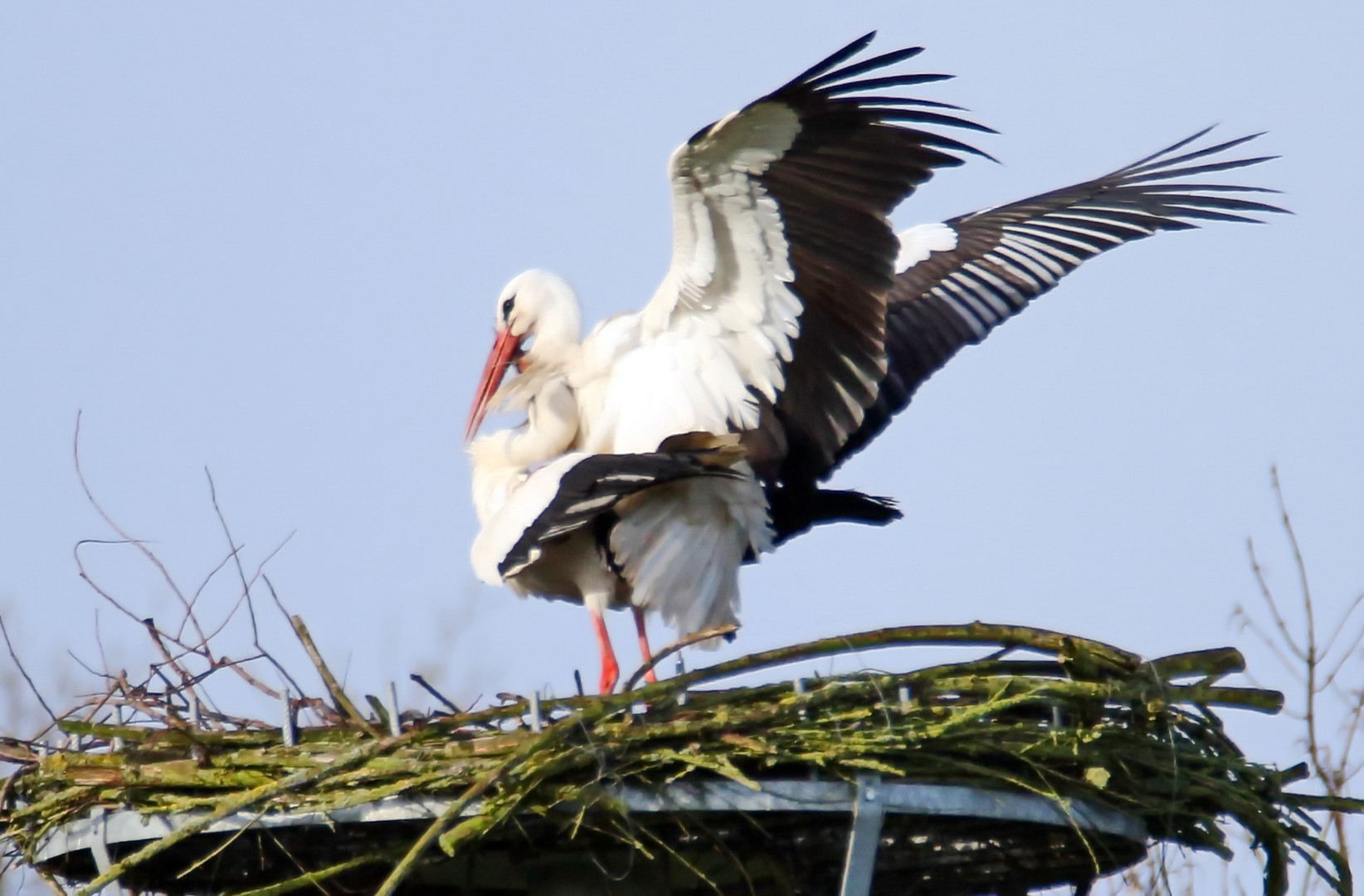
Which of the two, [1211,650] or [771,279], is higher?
[771,279]

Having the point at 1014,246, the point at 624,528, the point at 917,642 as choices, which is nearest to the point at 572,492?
the point at 624,528

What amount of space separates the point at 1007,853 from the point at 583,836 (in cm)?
119

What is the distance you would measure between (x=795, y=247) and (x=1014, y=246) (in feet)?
8.33

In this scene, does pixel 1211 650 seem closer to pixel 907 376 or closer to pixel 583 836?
pixel 583 836

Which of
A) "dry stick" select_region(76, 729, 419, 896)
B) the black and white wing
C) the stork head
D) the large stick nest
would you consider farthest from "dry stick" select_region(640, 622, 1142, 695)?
the stork head

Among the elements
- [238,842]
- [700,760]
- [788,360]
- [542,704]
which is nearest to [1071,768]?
[700,760]

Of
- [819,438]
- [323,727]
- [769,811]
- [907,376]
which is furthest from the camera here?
[907,376]

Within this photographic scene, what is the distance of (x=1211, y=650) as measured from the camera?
190 inches

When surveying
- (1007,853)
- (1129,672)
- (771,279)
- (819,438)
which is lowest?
(1007,853)

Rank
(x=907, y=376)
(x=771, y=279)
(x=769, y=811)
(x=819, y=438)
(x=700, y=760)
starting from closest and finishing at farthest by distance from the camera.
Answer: (x=700, y=760), (x=769, y=811), (x=771, y=279), (x=819, y=438), (x=907, y=376)

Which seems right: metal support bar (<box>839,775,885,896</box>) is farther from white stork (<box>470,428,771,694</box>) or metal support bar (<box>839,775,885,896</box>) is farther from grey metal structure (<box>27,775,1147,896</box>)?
white stork (<box>470,428,771,694</box>)

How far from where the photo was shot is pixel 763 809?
14.5 ft

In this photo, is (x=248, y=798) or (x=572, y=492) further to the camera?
(x=572, y=492)

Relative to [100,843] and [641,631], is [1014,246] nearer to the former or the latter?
[641,631]
